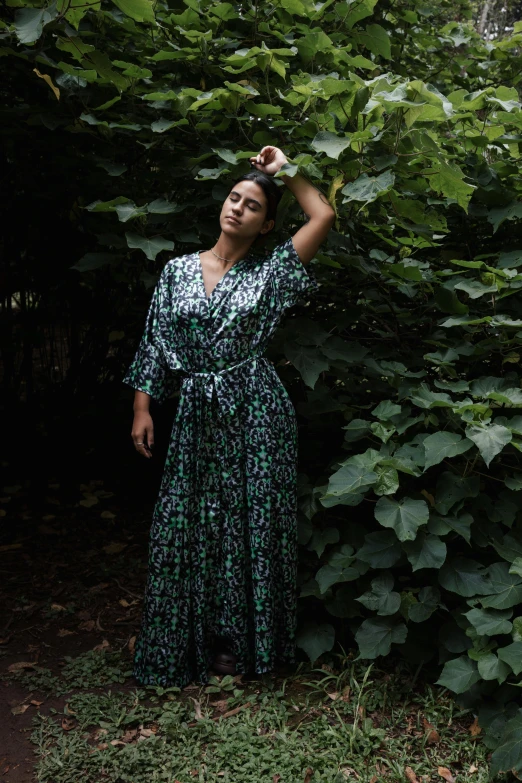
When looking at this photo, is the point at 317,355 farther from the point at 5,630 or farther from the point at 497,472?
the point at 5,630

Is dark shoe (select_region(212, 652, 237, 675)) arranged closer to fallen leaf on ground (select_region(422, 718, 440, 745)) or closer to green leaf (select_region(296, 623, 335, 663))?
green leaf (select_region(296, 623, 335, 663))

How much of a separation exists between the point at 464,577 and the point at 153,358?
1258 millimetres

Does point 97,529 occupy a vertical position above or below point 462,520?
below

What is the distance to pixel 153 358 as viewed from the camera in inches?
93.0

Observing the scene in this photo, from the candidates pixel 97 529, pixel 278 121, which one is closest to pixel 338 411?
pixel 278 121

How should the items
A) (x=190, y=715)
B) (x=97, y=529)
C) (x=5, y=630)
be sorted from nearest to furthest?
(x=190, y=715)
(x=5, y=630)
(x=97, y=529)

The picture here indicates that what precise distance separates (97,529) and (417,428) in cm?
191

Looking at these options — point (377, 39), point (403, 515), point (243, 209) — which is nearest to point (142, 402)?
point (243, 209)

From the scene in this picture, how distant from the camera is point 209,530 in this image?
2.38 meters

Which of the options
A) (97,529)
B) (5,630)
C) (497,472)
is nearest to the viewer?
(497,472)

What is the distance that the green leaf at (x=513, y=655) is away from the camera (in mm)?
1994

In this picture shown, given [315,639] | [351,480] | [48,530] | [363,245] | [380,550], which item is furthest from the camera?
[48,530]

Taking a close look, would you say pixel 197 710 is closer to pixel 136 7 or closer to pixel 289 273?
pixel 289 273

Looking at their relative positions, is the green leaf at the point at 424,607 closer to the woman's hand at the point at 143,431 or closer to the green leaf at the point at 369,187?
the woman's hand at the point at 143,431
